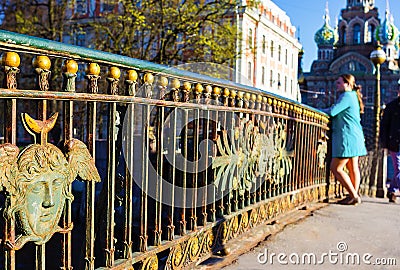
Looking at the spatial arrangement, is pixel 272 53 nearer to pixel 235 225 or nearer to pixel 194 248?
pixel 235 225

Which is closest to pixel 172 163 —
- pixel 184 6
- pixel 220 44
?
pixel 184 6

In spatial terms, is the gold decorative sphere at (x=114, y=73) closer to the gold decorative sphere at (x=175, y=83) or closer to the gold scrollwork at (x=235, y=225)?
the gold decorative sphere at (x=175, y=83)

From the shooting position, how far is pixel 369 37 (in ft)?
263

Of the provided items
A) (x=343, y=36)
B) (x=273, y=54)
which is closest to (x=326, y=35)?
(x=343, y=36)

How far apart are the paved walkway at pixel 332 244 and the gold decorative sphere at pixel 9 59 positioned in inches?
85.0

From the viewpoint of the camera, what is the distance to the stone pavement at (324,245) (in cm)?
378

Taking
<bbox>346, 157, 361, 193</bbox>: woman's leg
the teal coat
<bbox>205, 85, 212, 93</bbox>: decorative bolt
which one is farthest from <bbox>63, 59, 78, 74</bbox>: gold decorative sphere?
<bbox>346, 157, 361, 193</bbox>: woman's leg

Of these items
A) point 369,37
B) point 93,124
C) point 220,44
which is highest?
point 369,37

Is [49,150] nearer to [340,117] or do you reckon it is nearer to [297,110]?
[297,110]

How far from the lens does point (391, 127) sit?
322 inches

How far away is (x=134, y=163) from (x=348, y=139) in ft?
14.9

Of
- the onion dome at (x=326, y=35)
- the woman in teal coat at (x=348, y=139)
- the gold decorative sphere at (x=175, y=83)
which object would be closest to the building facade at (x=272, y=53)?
the onion dome at (x=326, y=35)

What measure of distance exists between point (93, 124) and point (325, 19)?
285ft

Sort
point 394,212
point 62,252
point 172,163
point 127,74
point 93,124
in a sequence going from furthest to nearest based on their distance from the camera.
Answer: point 394,212 → point 172,163 → point 127,74 → point 93,124 → point 62,252
